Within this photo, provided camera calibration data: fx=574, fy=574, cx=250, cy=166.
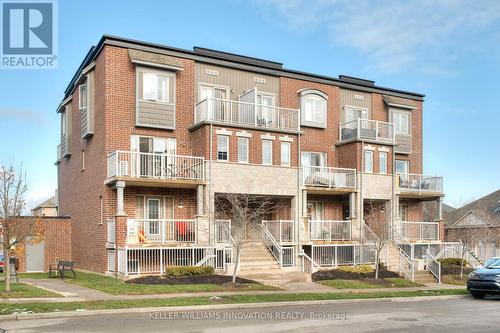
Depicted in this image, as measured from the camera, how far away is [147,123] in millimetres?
27359

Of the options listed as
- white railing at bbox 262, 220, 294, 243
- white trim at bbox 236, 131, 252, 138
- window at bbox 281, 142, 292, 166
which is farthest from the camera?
window at bbox 281, 142, 292, 166

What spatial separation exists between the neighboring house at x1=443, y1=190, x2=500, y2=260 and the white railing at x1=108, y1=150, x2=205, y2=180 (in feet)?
62.1

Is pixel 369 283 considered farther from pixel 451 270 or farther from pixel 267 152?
pixel 267 152

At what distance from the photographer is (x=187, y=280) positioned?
22.2m

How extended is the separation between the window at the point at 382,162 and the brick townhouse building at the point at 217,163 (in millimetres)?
58

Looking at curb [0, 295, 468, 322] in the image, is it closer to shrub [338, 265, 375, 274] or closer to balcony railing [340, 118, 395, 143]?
shrub [338, 265, 375, 274]

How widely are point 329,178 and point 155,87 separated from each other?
10390 millimetres

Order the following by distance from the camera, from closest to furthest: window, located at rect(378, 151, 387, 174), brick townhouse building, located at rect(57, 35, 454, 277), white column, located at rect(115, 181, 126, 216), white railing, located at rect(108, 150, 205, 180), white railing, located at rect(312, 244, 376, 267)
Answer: white column, located at rect(115, 181, 126, 216), white railing, located at rect(108, 150, 205, 180), brick townhouse building, located at rect(57, 35, 454, 277), white railing, located at rect(312, 244, 376, 267), window, located at rect(378, 151, 387, 174)

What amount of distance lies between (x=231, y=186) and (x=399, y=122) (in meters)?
14.1

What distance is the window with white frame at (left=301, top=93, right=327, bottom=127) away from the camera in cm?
3250

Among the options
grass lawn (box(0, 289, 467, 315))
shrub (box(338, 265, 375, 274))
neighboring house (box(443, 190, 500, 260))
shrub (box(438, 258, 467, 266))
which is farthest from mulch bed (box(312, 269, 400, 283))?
neighboring house (box(443, 190, 500, 260))

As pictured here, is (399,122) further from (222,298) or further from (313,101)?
(222,298)

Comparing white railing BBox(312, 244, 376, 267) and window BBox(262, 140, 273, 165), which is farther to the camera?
window BBox(262, 140, 273, 165)

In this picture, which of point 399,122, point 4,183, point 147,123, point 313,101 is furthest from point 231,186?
point 399,122
